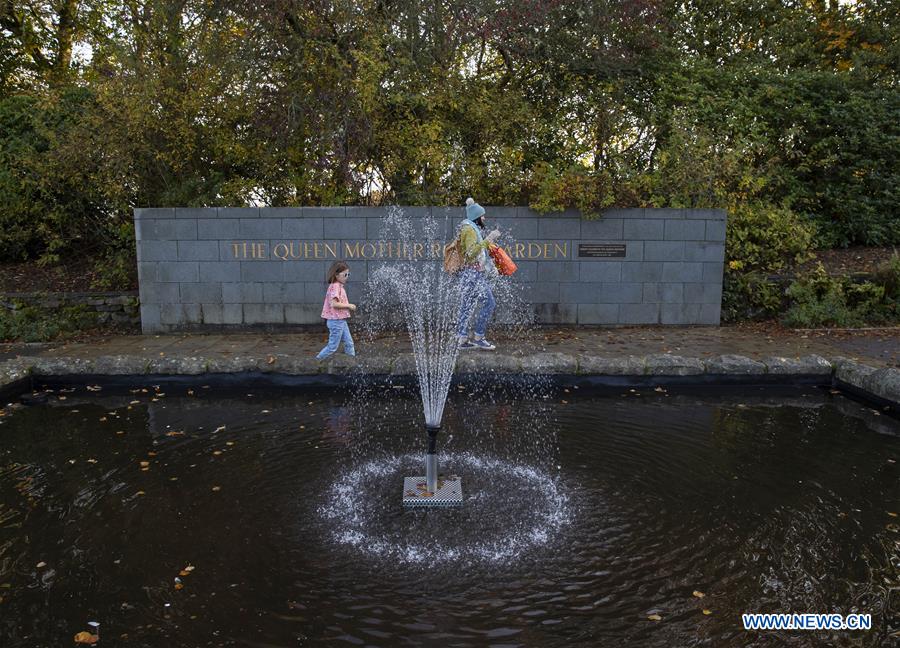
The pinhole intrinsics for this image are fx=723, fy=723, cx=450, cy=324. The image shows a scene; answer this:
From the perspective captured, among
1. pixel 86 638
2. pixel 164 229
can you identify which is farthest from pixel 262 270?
pixel 86 638

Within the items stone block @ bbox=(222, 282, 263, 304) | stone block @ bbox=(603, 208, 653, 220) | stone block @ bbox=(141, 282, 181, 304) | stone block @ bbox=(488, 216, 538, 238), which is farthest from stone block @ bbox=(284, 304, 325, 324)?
stone block @ bbox=(603, 208, 653, 220)

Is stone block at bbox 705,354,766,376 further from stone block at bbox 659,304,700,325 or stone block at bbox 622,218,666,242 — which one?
stone block at bbox 622,218,666,242

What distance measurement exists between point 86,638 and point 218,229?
22.2 feet

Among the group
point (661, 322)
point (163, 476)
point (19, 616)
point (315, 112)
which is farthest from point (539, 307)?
point (19, 616)

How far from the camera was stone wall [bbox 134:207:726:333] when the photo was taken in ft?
30.6

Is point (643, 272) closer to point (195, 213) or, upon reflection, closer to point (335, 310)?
point (335, 310)

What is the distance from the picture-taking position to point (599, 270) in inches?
376

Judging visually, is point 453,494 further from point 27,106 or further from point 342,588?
point 27,106

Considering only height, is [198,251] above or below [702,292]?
above

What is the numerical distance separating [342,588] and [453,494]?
115 cm

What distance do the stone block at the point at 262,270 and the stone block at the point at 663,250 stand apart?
4.81m

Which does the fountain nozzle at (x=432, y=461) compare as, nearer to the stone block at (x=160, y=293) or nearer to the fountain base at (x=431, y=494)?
the fountain base at (x=431, y=494)

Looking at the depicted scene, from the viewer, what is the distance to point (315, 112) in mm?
9562

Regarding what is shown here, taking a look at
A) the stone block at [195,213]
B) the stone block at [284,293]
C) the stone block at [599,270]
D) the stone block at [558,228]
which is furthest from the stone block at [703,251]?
the stone block at [195,213]
